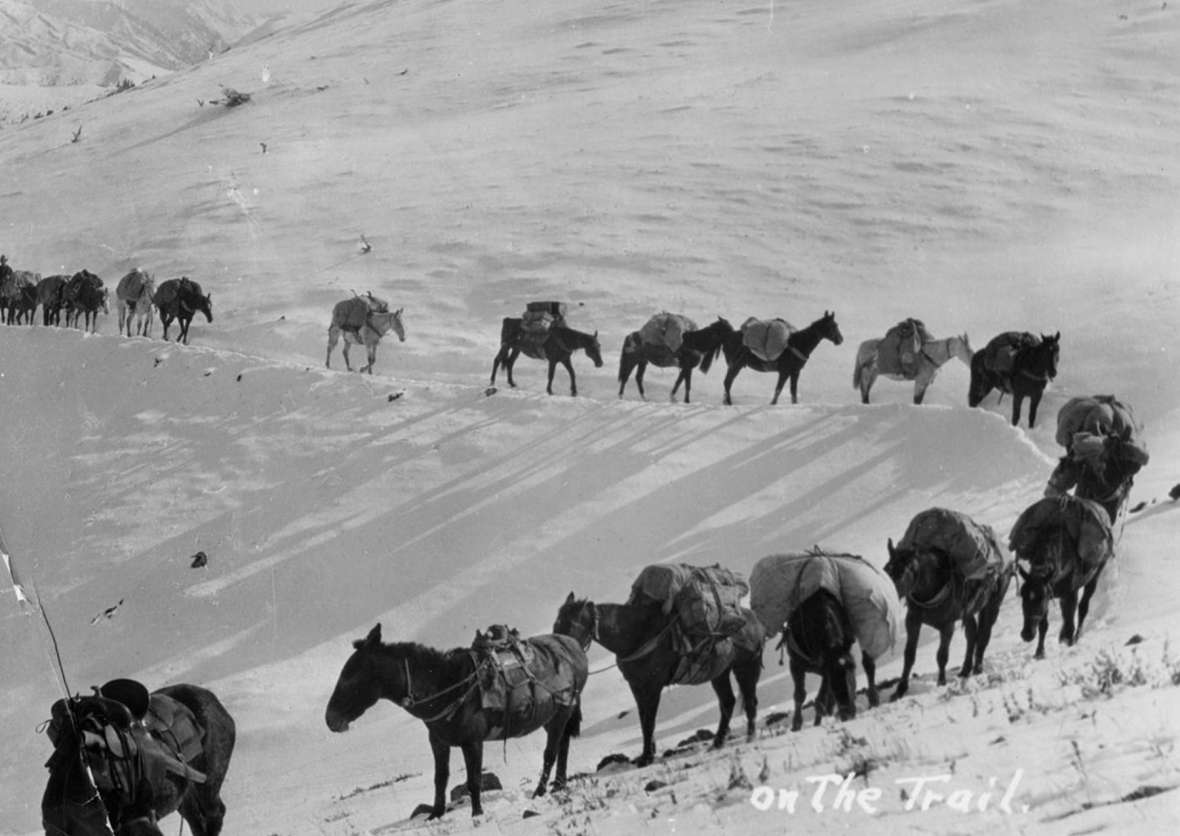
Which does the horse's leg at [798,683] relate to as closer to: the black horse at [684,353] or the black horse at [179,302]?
the black horse at [684,353]

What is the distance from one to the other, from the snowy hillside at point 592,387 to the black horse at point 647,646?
68cm

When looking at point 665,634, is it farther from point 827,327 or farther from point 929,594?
point 827,327

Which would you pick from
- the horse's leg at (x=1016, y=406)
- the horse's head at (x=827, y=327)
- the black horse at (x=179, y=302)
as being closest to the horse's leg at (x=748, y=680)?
the horse's leg at (x=1016, y=406)

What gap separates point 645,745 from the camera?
1262 centimetres

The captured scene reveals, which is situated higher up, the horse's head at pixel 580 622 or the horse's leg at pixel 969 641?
the horse's head at pixel 580 622

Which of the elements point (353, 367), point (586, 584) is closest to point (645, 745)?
point (586, 584)

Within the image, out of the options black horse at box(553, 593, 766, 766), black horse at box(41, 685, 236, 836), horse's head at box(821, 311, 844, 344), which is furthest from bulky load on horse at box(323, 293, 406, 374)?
black horse at box(41, 685, 236, 836)

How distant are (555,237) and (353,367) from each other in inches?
350

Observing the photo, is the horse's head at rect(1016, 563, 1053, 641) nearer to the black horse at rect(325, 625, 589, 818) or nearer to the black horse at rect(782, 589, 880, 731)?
the black horse at rect(782, 589, 880, 731)

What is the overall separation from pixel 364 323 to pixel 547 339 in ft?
14.2

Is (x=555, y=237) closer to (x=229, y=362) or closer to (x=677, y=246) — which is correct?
(x=677, y=246)

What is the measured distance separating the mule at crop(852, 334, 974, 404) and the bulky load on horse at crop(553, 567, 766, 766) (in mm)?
12984

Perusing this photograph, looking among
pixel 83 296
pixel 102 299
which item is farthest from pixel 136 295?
pixel 83 296

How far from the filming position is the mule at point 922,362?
25.3m
